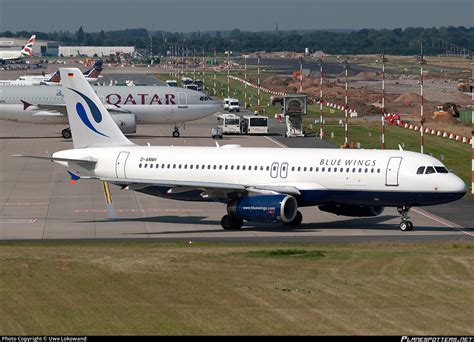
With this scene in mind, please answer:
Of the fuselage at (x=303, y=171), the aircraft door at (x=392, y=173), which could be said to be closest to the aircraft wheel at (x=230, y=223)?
the fuselage at (x=303, y=171)

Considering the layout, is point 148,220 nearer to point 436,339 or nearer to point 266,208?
point 266,208

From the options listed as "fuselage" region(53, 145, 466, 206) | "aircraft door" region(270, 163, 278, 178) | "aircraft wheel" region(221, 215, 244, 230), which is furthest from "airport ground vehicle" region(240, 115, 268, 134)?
"aircraft wheel" region(221, 215, 244, 230)

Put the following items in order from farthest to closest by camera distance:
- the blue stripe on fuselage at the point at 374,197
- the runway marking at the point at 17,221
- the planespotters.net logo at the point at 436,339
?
the runway marking at the point at 17,221 → the blue stripe on fuselage at the point at 374,197 → the planespotters.net logo at the point at 436,339

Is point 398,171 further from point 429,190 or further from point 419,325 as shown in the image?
point 419,325

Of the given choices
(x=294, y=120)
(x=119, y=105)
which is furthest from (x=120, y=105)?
(x=294, y=120)

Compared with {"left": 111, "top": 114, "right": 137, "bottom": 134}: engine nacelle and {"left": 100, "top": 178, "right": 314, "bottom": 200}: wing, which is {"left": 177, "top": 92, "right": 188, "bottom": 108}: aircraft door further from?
{"left": 100, "top": 178, "right": 314, "bottom": 200}: wing

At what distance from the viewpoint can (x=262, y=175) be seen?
176 ft

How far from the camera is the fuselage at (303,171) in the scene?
5122cm

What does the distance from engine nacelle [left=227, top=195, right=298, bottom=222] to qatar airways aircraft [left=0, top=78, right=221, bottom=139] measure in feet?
168

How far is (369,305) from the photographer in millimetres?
29625

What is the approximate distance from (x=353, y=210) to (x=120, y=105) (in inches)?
2132

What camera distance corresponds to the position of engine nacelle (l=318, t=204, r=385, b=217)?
53.7 metres

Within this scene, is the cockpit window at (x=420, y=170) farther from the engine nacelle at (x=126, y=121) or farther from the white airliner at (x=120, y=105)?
the engine nacelle at (x=126, y=121)

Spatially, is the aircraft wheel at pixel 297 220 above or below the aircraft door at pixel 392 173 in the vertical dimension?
below
